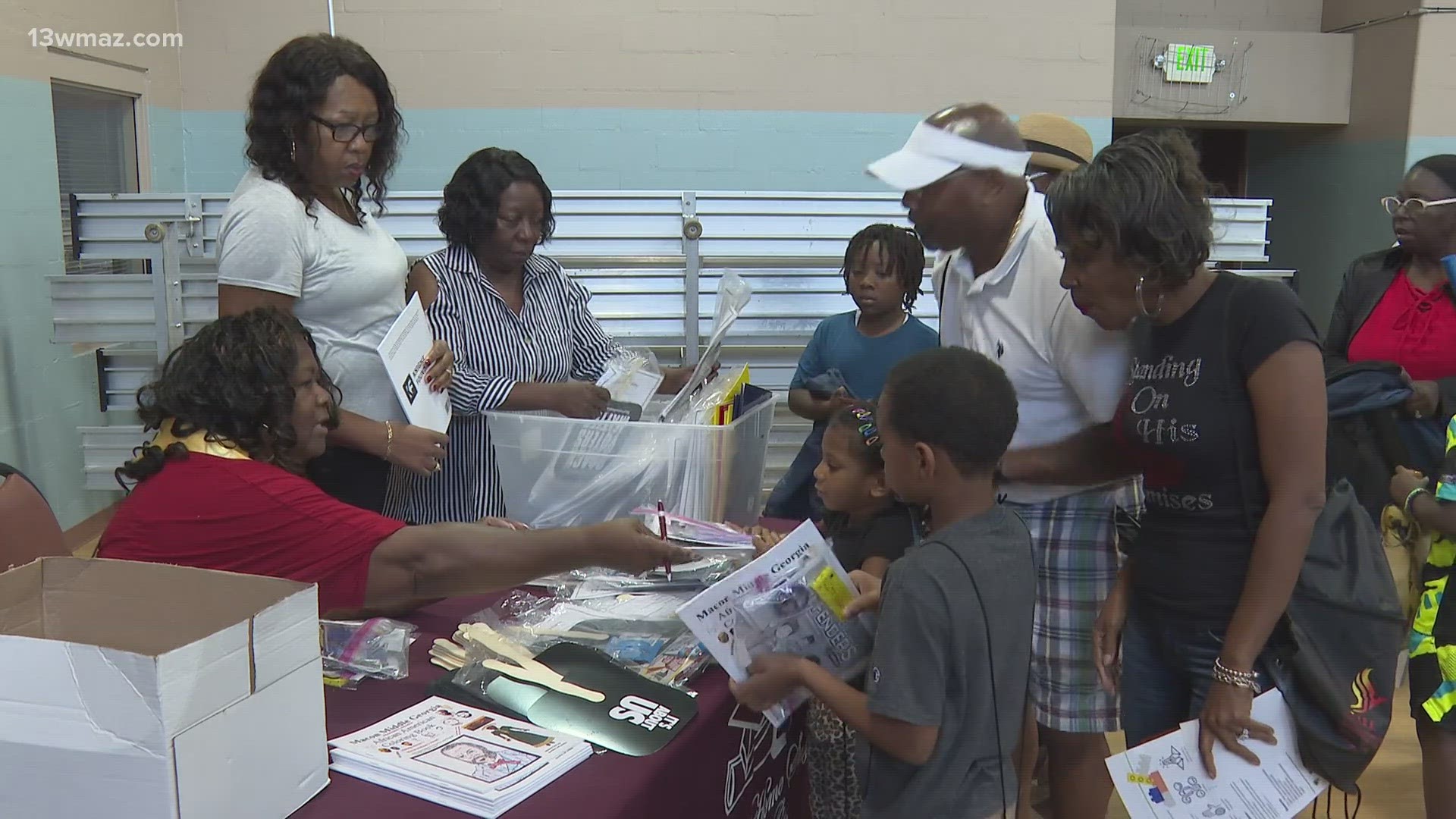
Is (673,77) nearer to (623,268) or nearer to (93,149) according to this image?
(623,268)

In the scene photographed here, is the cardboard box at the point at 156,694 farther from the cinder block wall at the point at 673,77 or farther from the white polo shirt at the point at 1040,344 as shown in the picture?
the cinder block wall at the point at 673,77

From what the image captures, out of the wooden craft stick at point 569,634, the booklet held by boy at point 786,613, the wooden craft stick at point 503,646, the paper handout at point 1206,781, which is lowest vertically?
the paper handout at point 1206,781

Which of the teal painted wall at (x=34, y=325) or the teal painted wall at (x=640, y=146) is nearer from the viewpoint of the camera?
the teal painted wall at (x=34, y=325)

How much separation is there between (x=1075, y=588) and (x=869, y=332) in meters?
1.52

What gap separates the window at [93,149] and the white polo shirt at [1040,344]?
357cm

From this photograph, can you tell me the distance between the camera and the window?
4.08 meters


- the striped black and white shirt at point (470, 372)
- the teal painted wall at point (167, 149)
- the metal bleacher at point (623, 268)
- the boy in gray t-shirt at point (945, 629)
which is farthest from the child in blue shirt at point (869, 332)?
the teal painted wall at point (167, 149)

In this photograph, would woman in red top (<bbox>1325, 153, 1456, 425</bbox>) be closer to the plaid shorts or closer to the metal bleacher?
the metal bleacher

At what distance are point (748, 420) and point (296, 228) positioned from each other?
0.96 m

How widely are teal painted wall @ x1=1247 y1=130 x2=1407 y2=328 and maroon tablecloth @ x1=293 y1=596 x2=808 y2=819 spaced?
546 cm

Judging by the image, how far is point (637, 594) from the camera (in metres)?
1.77

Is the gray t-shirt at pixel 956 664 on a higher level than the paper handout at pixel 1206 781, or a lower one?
higher

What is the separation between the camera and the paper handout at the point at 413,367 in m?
1.86

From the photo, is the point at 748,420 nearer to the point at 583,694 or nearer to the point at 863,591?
the point at 863,591
